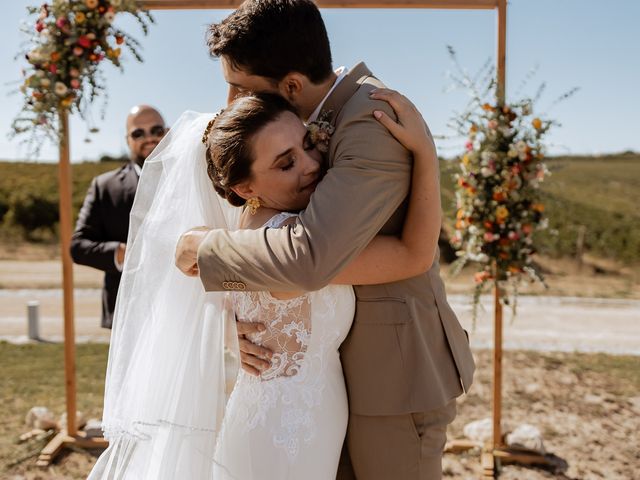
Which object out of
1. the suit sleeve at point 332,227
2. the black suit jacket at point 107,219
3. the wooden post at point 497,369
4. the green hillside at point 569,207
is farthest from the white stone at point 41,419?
the green hillside at point 569,207

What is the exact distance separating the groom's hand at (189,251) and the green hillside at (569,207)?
13063 mm

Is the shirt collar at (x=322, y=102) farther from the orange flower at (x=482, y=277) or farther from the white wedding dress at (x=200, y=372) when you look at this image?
the orange flower at (x=482, y=277)

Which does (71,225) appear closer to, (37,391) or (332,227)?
(37,391)

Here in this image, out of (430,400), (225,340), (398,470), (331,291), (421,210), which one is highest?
(421,210)

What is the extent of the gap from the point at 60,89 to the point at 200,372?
289 centimetres

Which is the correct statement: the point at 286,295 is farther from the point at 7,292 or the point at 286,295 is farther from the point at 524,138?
the point at 7,292

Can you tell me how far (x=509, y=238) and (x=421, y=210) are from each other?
300cm

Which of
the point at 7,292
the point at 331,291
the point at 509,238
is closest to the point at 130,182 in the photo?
the point at 509,238

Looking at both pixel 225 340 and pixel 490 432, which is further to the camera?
pixel 490 432

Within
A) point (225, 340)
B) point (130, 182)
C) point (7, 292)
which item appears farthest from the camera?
point (7, 292)

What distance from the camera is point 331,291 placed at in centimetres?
192

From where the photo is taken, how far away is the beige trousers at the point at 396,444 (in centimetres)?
198

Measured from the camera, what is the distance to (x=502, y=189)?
467 centimetres

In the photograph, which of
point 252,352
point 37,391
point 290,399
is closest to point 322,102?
point 252,352
